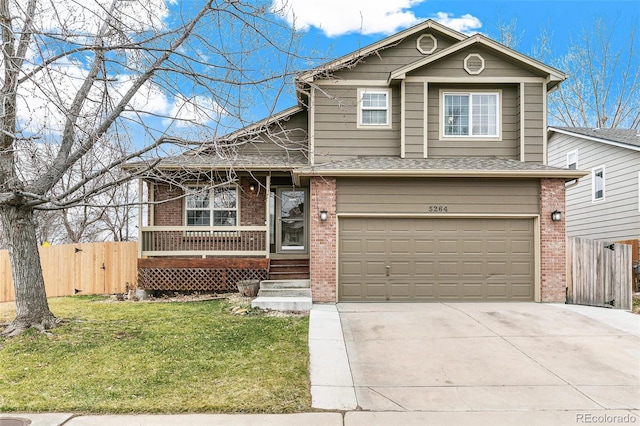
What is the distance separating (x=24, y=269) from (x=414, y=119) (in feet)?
30.5

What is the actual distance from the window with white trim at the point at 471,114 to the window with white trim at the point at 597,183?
22.2ft

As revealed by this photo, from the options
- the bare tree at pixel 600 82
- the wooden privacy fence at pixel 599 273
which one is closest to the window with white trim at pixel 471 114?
the wooden privacy fence at pixel 599 273

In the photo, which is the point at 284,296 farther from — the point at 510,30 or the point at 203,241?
the point at 510,30

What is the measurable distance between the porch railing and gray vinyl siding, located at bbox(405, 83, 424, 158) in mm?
4542

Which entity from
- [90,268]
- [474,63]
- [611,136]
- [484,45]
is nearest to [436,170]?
[474,63]

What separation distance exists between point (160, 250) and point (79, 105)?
17.8 ft

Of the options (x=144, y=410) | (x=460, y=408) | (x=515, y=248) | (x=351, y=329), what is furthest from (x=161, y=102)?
(x=515, y=248)

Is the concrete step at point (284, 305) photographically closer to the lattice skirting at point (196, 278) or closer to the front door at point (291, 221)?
the lattice skirting at point (196, 278)

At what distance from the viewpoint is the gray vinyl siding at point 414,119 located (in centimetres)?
1124

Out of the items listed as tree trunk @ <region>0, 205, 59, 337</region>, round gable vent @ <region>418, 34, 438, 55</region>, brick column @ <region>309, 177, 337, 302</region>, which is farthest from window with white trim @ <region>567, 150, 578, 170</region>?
tree trunk @ <region>0, 205, 59, 337</region>

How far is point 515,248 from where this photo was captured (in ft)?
34.3

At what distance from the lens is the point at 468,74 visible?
37.2 ft

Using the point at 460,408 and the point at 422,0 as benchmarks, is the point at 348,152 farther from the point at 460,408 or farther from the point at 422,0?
the point at 460,408

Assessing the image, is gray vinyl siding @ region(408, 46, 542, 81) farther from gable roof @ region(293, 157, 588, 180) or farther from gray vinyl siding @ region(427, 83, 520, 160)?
gable roof @ region(293, 157, 588, 180)
